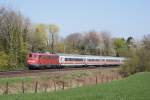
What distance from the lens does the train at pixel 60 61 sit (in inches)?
2384

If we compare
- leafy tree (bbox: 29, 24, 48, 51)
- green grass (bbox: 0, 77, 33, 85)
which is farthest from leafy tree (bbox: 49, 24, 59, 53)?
green grass (bbox: 0, 77, 33, 85)

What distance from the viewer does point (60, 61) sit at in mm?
68125

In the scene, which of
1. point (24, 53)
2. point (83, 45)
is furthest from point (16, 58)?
point (83, 45)

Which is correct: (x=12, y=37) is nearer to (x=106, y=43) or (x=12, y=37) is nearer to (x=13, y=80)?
(x=13, y=80)

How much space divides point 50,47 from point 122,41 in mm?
57626

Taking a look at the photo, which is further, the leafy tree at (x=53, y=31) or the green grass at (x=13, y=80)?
the leafy tree at (x=53, y=31)

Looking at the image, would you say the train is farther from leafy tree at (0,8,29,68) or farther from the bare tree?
the bare tree

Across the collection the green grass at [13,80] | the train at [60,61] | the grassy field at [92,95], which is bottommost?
the grassy field at [92,95]

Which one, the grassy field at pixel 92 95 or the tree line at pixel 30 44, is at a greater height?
the tree line at pixel 30 44

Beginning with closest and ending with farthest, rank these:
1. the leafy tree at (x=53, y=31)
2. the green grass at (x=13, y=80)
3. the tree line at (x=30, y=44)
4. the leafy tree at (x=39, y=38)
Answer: the green grass at (x=13, y=80), the tree line at (x=30, y=44), the leafy tree at (x=39, y=38), the leafy tree at (x=53, y=31)

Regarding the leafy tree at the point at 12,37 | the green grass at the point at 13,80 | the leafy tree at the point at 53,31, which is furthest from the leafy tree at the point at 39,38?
the green grass at the point at 13,80

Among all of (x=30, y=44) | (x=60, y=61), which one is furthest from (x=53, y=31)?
(x=60, y=61)

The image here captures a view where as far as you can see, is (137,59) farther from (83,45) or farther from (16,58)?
(83,45)

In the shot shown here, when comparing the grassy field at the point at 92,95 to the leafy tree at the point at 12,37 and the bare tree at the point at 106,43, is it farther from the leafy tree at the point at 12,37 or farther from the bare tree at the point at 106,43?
the bare tree at the point at 106,43
